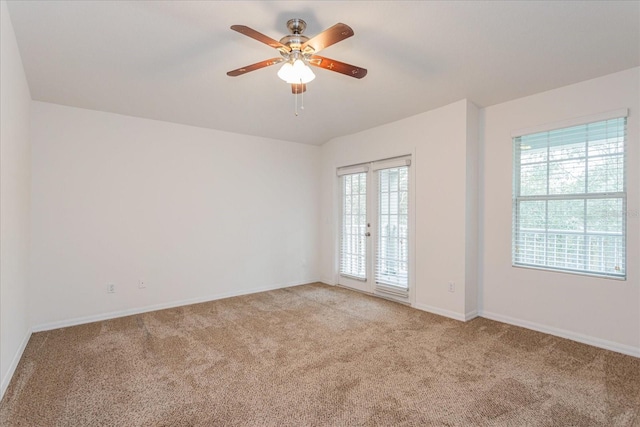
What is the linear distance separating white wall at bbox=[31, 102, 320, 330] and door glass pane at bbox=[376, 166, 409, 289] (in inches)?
57.8

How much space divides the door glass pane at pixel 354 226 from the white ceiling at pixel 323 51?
4.84 feet

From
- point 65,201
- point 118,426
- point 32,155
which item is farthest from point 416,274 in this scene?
point 32,155

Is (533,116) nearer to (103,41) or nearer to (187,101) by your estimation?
(187,101)

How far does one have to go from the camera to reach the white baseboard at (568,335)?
9.14 ft

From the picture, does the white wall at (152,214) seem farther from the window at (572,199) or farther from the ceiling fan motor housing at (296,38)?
the window at (572,199)

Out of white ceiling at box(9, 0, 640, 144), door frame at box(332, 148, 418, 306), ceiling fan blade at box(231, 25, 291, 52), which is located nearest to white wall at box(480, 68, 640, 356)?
white ceiling at box(9, 0, 640, 144)

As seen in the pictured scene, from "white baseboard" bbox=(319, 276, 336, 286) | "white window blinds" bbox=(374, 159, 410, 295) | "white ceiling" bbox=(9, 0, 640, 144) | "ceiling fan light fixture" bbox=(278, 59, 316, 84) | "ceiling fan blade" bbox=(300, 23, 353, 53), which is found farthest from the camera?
"white baseboard" bbox=(319, 276, 336, 286)

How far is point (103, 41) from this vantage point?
244cm

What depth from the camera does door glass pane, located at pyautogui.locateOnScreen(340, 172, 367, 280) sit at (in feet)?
16.3

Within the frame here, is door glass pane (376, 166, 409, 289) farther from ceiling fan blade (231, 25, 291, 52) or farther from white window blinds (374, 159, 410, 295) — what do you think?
ceiling fan blade (231, 25, 291, 52)

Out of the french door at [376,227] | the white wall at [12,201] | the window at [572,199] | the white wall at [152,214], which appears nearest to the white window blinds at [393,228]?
the french door at [376,227]

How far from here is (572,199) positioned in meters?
3.13

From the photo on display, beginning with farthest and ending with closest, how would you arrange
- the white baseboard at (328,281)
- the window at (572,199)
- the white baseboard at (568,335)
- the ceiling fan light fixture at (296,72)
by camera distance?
the white baseboard at (328,281)
the window at (572,199)
the white baseboard at (568,335)
the ceiling fan light fixture at (296,72)

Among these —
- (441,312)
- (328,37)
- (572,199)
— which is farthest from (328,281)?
(328,37)
